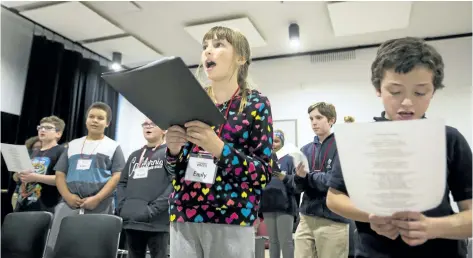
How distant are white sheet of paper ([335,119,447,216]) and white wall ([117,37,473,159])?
3.94 metres

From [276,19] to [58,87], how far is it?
2975 millimetres

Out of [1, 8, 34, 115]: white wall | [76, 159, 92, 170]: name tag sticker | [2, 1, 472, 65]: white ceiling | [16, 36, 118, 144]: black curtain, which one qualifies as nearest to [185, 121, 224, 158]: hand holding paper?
[76, 159, 92, 170]: name tag sticker

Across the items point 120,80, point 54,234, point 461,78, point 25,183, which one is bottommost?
point 54,234

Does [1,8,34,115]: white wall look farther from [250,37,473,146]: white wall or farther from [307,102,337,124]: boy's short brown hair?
[307,102,337,124]: boy's short brown hair

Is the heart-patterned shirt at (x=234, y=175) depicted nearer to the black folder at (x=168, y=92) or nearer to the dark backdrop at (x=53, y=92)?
the black folder at (x=168, y=92)

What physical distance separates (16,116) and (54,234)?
2.61m

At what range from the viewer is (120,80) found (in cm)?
97

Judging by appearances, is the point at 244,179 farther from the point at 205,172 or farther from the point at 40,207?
the point at 40,207

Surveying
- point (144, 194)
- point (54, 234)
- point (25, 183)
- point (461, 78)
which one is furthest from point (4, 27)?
point (461, 78)

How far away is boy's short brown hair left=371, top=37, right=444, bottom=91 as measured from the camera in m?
0.79

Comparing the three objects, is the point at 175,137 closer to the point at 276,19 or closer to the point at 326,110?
the point at 326,110

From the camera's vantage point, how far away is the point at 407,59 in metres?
0.79

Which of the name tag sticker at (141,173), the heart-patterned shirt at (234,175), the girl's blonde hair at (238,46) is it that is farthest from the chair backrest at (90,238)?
the girl's blonde hair at (238,46)

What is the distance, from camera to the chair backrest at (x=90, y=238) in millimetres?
1947
